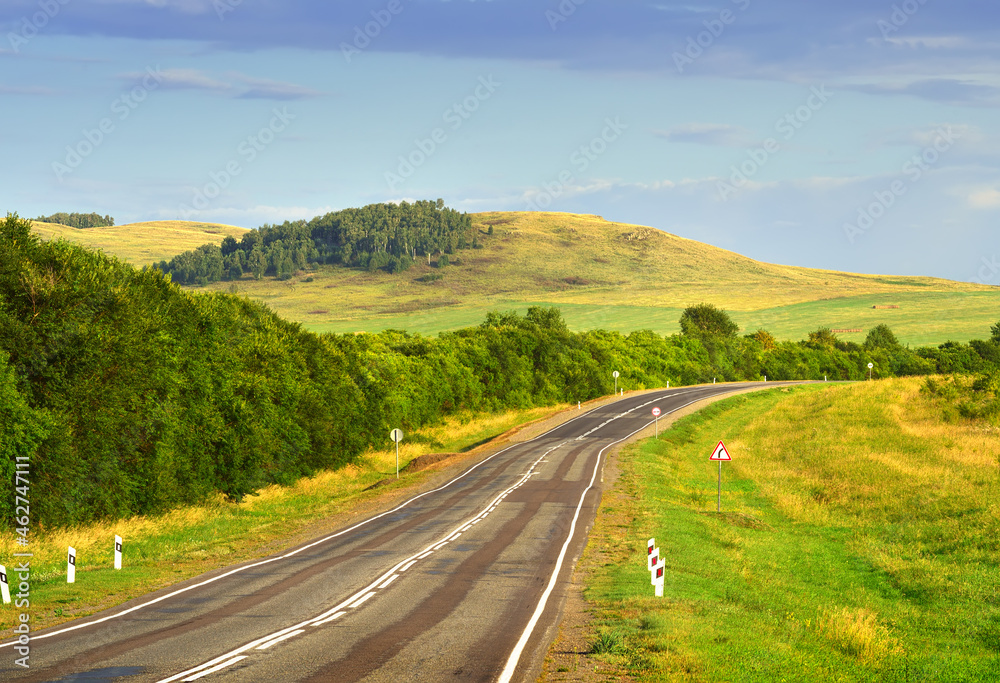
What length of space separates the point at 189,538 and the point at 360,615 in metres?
12.7

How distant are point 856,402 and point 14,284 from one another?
188 ft

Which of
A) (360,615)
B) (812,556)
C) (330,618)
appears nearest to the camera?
(330,618)

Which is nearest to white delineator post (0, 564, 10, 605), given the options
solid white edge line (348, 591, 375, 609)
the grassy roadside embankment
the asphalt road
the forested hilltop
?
the grassy roadside embankment

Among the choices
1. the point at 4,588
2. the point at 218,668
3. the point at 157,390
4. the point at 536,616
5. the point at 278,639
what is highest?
the point at 157,390

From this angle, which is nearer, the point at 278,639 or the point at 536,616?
A: the point at 278,639

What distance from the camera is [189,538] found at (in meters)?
26.3

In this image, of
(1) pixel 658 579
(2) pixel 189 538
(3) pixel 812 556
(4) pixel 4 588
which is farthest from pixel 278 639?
(3) pixel 812 556

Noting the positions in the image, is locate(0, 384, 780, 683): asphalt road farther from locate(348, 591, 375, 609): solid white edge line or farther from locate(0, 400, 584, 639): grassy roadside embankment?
locate(0, 400, 584, 639): grassy roadside embankment

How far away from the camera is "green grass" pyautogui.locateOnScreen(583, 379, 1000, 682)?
14.5m

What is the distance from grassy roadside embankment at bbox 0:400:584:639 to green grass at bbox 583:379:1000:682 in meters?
9.82

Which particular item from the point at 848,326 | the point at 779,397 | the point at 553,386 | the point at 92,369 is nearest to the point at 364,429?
the point at 92,369

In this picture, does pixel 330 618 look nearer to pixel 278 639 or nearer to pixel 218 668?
pixel 278 639

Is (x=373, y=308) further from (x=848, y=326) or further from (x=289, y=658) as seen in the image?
(x=289, y=658)

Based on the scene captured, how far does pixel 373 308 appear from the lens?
608 feet
